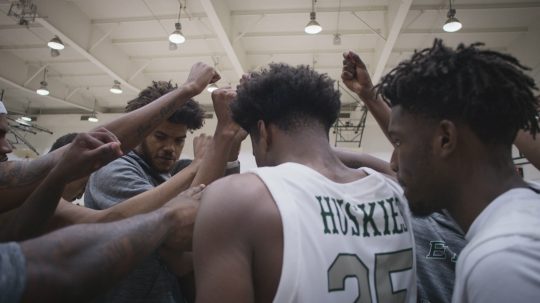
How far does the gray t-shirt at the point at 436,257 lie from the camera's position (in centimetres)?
146

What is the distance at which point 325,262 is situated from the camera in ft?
3.11

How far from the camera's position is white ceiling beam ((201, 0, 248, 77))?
6.09 m

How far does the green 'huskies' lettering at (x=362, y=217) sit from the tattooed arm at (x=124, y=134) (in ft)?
3.57

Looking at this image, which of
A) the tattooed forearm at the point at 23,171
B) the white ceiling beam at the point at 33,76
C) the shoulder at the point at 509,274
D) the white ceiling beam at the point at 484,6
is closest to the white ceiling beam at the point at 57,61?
the white ceiling beam at the point at 33,76

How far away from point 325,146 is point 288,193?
33 cm

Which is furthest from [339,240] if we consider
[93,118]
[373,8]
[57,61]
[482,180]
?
[93,118]

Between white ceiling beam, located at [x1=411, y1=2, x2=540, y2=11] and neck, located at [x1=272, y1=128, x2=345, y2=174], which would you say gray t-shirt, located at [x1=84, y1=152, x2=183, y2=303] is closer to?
neck, located at [x1=272, y1=128, x2=345, y2=174]

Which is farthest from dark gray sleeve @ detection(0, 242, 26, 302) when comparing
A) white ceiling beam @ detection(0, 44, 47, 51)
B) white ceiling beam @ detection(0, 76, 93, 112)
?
white ceiling beam @ detection(0, 76, 93, 112)

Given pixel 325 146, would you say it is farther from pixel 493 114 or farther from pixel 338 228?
pixel 493 114

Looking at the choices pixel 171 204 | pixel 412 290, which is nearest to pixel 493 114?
pixel 412 290

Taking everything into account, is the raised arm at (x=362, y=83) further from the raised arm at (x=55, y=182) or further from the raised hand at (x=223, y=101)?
the raised arm at (x=55, y=182)

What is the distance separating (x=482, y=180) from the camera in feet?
3.30

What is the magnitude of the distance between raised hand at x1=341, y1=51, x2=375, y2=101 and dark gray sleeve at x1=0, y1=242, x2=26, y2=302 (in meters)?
1.76

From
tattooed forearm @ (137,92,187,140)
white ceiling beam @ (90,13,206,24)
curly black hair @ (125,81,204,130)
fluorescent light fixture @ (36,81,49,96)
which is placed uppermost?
white ceiling beam @ (90,13,206,24)
